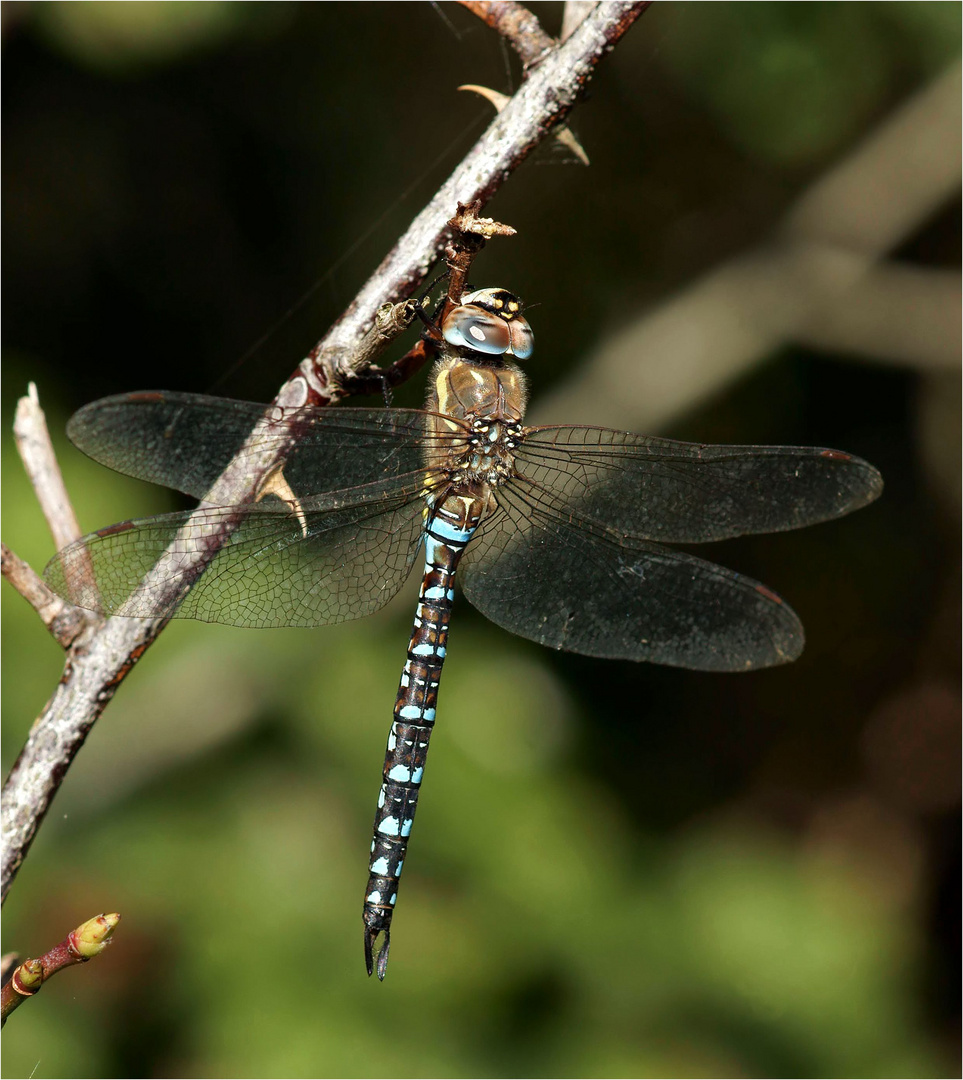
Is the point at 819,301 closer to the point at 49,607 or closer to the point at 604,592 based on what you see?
the point at 604,592

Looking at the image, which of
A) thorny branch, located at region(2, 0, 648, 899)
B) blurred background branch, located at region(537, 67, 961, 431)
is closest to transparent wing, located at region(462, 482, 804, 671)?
thorny branch, located at region(2, 0, 648, 899)

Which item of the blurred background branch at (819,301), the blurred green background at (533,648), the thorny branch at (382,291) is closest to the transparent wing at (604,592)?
the thorny branch at (382,291)

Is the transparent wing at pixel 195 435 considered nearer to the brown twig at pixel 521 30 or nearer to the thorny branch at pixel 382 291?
the thorny branch at pixel 382 291

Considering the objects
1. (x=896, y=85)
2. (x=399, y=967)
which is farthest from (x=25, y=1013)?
(x=896, y=85)

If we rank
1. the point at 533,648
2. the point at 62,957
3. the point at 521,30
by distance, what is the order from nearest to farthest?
the point at 62,957
the point at 521,30
the point at 533,648

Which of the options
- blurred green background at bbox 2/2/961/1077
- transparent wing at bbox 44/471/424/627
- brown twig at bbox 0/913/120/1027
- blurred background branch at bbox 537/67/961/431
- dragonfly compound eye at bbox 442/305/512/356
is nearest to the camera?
brown twig at bbox 0/913/120/1027

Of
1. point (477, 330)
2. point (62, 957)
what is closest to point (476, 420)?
point (477, 330)

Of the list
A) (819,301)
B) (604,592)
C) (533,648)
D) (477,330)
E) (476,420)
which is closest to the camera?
(477,330)

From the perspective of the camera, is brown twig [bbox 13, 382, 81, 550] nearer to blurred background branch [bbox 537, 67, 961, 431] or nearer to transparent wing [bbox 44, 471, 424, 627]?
transparent wing [bbox 44, 471, 424, 627]
